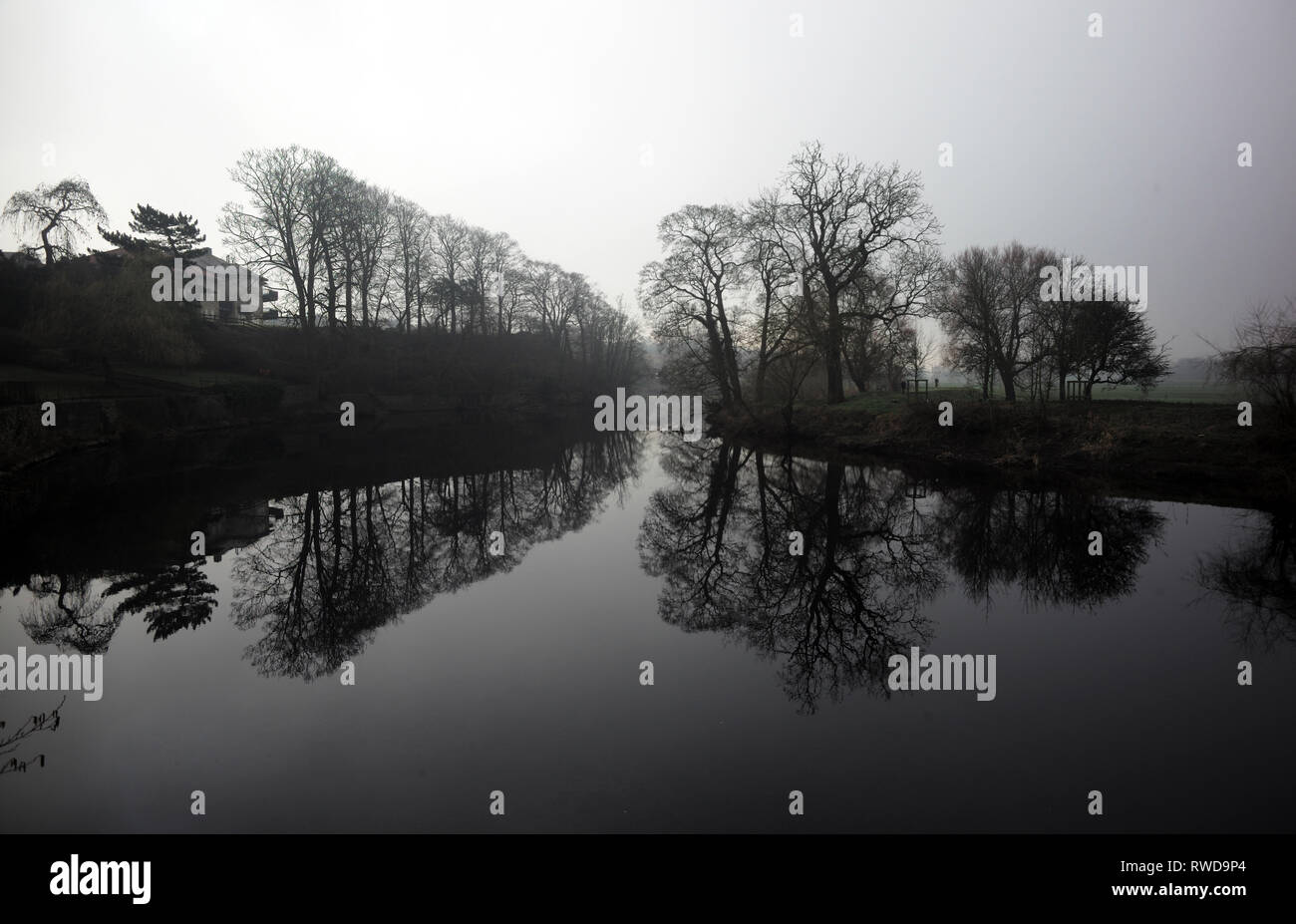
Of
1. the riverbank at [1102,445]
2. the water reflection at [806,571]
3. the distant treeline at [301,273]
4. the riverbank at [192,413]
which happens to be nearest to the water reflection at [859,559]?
the water reflection at [806,571]

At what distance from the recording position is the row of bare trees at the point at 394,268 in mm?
35469

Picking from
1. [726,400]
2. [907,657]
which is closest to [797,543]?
[907,657]

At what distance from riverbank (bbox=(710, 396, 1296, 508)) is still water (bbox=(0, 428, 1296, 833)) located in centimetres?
326

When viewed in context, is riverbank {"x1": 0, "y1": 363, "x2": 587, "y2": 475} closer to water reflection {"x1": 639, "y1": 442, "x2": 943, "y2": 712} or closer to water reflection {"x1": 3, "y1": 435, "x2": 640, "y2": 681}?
water reflection {"x1": 3, "y1": 435, "x2": 640, "y2": 681}

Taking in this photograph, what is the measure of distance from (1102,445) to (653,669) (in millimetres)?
17432

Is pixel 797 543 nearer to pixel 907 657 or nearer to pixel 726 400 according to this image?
pixel 907 657

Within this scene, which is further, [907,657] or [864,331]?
[864,331]

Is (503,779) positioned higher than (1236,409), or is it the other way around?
(1236,409)

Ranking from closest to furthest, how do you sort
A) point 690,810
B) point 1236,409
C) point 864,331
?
1. point 690,810
2. point 1236,409
3. point 864,331

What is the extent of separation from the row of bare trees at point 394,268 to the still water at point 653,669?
28119mm

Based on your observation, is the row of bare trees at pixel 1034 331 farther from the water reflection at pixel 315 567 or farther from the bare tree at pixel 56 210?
the bare tree at pixel 56 210

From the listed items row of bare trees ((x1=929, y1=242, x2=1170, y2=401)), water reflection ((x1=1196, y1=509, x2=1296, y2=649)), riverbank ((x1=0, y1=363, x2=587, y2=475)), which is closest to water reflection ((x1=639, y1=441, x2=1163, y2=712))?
water reflection ((x1=1196, y1=509, x2=1296, y2=649))
